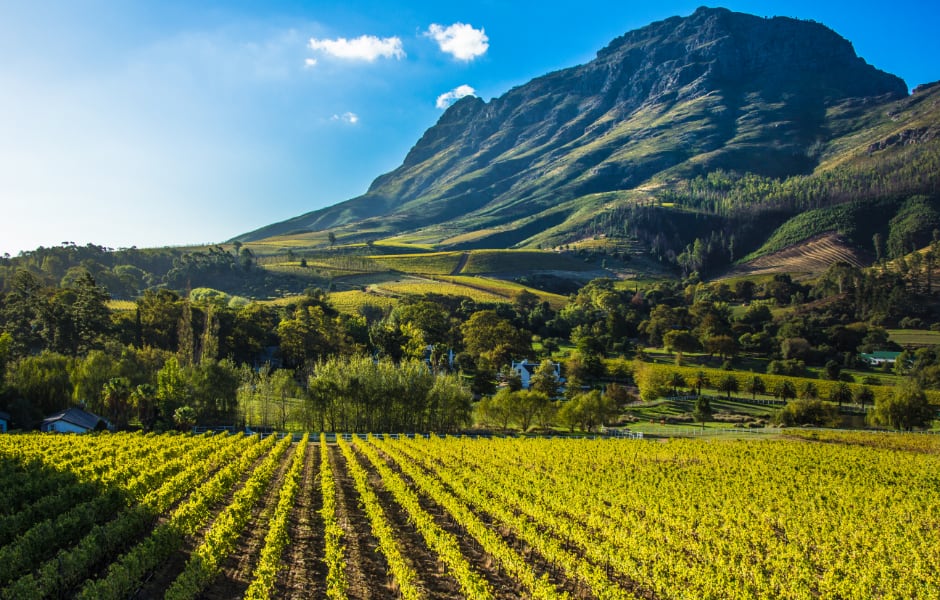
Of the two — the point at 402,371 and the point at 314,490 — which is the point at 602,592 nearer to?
the point at 314,490

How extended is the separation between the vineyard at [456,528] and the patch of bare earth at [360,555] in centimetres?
10

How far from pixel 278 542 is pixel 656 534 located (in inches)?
650

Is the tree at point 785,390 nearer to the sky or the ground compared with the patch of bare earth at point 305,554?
nearer to the ground

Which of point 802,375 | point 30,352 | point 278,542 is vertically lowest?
point 802,375

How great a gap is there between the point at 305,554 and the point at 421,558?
497 centimetres

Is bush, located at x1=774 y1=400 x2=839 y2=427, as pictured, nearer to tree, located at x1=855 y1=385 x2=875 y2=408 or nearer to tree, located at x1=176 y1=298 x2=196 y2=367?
tree, located at x1=855 y1=385 x2=875 y2=408

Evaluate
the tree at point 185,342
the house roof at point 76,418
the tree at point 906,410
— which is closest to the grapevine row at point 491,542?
the house roof at point 76,418

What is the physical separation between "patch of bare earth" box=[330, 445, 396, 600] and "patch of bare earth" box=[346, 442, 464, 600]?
1207 millimetres

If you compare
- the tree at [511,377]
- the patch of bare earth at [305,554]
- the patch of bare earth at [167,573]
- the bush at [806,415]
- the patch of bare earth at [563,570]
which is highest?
the patch of bare earth at [167,573]

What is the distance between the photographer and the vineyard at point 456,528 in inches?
802

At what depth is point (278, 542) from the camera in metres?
22.6

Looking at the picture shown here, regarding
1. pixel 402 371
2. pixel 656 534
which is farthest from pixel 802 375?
pixel 656 534

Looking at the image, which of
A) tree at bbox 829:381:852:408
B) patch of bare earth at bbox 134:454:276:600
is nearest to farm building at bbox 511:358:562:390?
tree at bbox 829:381:852:408

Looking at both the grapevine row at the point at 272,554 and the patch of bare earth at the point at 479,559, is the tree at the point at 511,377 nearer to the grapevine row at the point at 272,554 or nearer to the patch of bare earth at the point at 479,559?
the patch of bare earth at the point at 479,559
